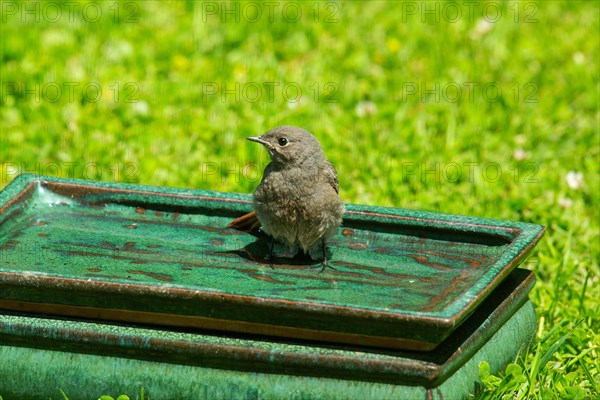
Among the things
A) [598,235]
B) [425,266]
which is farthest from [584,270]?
[425,266]

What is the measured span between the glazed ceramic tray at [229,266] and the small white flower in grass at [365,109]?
2887 mm

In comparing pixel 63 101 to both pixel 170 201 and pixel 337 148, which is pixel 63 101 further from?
pixel 170 201

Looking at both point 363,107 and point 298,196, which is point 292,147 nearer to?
point 298,196

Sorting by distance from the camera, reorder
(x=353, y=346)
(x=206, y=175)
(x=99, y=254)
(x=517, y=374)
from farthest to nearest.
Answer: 1. (x=206, y=175)
2. (x=99, y=254)
3. (x=517, y=374)
4. (x=353, y=346)

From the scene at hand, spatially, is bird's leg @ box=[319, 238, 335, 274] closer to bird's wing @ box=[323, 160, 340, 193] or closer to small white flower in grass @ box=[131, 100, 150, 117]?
bird's wing @ box=[323, 160, 340, 193]

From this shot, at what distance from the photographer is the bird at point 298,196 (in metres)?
4.56

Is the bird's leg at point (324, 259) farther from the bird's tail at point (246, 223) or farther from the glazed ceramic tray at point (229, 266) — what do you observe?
the bird's tail at point (246, 223)

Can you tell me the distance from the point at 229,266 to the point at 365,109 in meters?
3.64

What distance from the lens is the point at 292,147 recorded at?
184 inches

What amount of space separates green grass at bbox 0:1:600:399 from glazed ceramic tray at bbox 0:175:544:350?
0.73 meters

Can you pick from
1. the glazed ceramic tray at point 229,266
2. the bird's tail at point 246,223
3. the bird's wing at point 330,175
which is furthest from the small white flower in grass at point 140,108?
the bird's wing at point 330,175

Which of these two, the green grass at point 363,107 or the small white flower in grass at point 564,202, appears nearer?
the small white flower in grass at point 564,202

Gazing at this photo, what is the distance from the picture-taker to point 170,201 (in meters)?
5.15

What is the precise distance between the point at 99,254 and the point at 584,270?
9.57 feet
